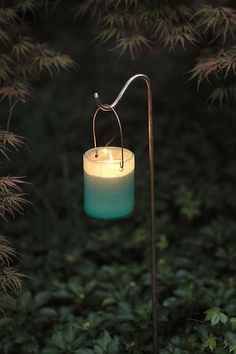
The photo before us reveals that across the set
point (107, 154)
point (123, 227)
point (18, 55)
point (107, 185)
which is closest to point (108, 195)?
point (107, 185)

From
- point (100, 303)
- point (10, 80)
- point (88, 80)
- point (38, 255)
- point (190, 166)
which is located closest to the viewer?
point (10, 80)

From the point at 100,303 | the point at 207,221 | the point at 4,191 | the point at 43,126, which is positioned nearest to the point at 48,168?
the point at 43,126

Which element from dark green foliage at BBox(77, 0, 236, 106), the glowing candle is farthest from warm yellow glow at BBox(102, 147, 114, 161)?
dark green foliage at BBox(77, 0, 236, 106)

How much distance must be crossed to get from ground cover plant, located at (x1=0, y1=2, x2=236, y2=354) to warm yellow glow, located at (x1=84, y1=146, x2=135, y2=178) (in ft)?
2.24

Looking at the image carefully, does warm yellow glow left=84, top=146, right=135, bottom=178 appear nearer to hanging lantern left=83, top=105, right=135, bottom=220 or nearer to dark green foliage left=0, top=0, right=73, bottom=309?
hanging lantern left=83, top=105, right=135, bottom=220

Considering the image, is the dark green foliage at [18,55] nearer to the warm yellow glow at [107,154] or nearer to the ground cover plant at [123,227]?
the ground cover plant at [123,227]

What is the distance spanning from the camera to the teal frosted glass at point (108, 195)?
1.96 metres

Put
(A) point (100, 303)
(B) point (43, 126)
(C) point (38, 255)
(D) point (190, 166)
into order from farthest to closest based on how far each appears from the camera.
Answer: (B) point (43, 126)
(D) point (190, 166)
(C) point (38, 255)
(A) point (100, 303)

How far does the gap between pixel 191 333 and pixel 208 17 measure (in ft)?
4.55

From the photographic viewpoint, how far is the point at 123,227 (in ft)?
11.7

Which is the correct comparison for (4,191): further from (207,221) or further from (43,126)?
(43,126)

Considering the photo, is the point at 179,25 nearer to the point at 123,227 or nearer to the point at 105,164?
the point at 105,164

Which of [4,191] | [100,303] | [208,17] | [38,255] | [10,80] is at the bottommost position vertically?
[38,255]

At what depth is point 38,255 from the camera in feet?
11.3
